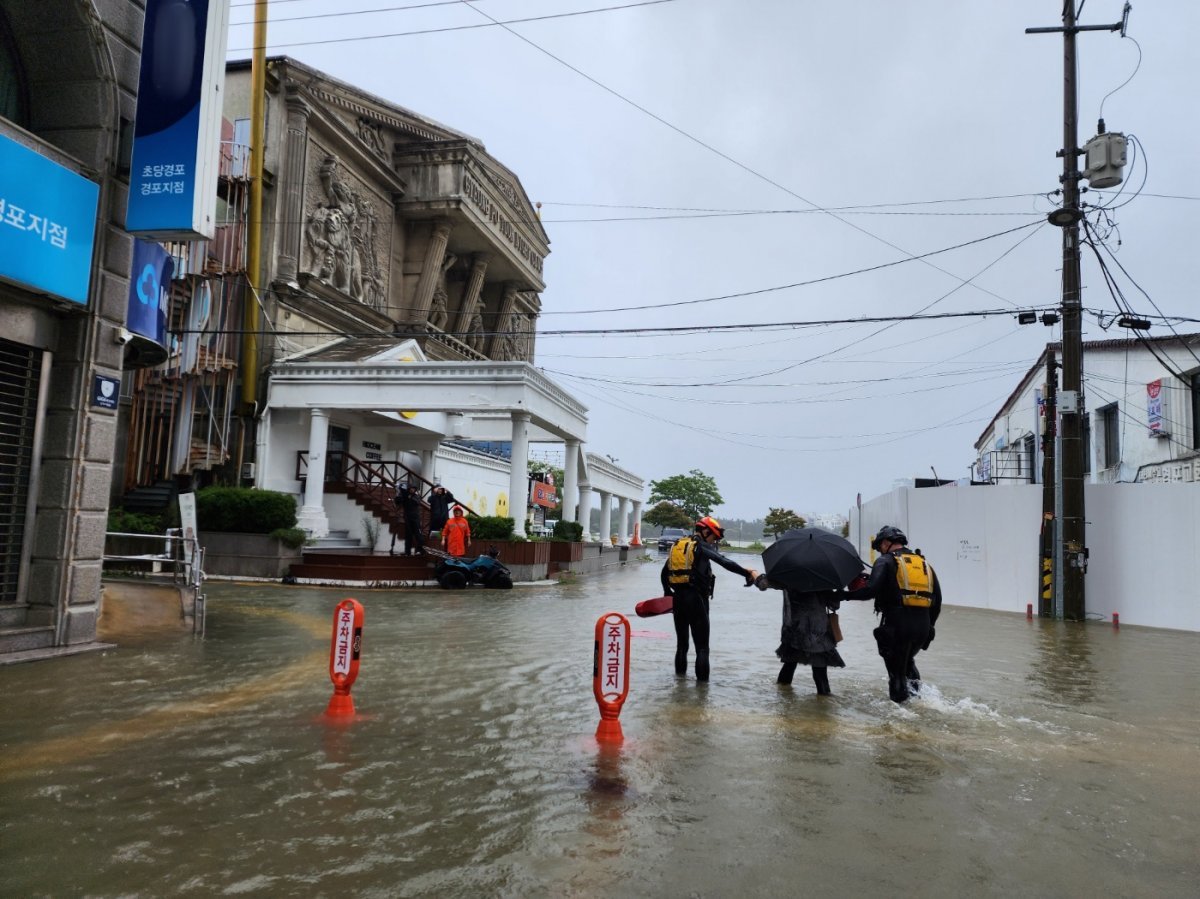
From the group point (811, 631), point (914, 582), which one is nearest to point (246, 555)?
point (811, 631)

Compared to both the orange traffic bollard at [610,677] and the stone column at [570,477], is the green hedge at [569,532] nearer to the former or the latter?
the stone column at [570,477]

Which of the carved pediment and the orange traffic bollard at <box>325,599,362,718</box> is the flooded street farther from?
the carved pediment

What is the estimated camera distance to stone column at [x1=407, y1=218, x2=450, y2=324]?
29.7 meters

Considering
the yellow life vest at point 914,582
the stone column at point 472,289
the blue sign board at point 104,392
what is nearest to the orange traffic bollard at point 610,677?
the yellow life vest at point 914,582

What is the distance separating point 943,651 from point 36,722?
34.6 feet

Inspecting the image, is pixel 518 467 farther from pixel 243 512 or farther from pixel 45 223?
pixel 45 223

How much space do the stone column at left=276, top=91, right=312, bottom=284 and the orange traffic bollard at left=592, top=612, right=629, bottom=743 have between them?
19494 millimetres

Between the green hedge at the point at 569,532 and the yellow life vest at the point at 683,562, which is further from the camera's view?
the green hedge at the point at 569,532

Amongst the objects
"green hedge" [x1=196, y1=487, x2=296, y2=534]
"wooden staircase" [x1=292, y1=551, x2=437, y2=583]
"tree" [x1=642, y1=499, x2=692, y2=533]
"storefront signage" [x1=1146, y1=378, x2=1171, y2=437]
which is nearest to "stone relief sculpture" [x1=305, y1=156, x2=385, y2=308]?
"green hedge" [x1=196, y1=487, x2=296, y2=534]

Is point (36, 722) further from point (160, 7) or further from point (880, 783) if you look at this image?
point (160, 7)

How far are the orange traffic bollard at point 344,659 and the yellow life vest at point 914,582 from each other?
472 centimetres

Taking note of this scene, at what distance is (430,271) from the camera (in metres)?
29.8

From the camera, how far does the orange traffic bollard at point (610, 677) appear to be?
6.02 meters

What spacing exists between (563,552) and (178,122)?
1775 cm
